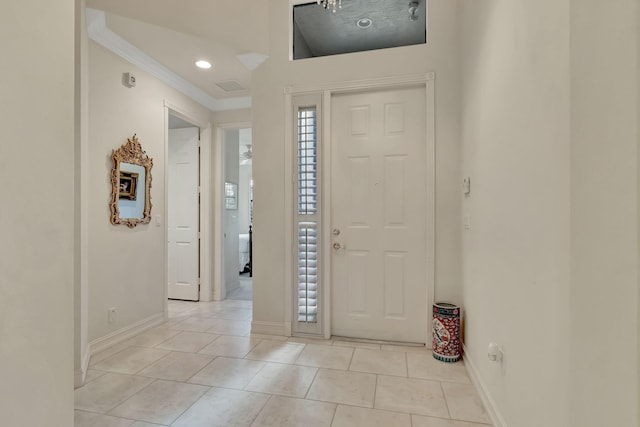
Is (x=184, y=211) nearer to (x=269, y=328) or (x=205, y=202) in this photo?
(x=205, y=202)

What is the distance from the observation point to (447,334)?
240cm

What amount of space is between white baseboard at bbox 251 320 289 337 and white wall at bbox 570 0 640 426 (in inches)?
92.9

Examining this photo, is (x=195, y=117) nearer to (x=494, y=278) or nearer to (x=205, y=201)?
(x=205, y=201)

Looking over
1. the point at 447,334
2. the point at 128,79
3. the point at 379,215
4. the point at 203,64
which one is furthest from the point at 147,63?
the point at 447,334

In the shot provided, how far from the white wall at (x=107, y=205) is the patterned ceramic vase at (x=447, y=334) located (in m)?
2.84

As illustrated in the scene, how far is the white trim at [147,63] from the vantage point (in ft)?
8.05

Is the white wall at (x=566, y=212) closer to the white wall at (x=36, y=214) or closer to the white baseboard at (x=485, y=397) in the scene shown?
the white baseboard at (x=485, y=397)

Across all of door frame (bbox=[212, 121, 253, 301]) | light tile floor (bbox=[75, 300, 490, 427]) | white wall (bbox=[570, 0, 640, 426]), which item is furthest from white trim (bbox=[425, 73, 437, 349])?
door frame (bbox=[212, 121, 253, 301])

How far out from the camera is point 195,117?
3.94 m

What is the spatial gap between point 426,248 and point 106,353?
288 cm

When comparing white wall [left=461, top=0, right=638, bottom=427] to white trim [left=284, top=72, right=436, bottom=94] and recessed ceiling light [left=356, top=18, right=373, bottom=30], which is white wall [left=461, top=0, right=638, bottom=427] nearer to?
Result: white trim [left=284, top=72, right=436, bottom=94]

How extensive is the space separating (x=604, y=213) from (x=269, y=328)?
2715mm

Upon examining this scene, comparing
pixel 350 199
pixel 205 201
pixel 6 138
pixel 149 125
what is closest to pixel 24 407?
pixel 6 138

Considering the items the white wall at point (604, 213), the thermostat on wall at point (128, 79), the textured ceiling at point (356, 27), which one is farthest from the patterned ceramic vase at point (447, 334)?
the thermostat on wall at point (128, 79)
